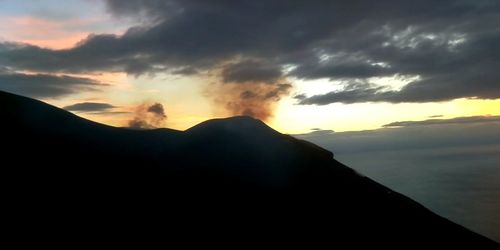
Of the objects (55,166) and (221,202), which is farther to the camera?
(221,202)

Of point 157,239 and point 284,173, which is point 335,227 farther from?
point 157,239

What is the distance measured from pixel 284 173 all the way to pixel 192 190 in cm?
4186

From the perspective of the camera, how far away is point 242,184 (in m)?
126

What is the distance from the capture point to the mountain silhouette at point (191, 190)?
88.6 m

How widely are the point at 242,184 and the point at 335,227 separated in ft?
95.7

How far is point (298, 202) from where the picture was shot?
123 m

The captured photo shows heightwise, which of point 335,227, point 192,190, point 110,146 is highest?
point 110,146

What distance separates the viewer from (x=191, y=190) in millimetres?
110875

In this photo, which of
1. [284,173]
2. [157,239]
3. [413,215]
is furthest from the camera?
[284,173]

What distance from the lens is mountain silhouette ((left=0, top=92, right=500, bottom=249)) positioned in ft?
291

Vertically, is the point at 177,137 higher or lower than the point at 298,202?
higher

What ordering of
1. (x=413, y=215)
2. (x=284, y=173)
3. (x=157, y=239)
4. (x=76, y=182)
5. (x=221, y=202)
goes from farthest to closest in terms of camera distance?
(x=284, y=173) < (x=413, y=215) < (x=221, y=202) < (x=76, y=182) < (x=157, y=239)

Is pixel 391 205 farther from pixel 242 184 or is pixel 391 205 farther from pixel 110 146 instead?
pixel 110 146

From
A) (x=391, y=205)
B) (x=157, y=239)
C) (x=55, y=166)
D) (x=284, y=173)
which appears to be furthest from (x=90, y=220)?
(x=391, y=205)
